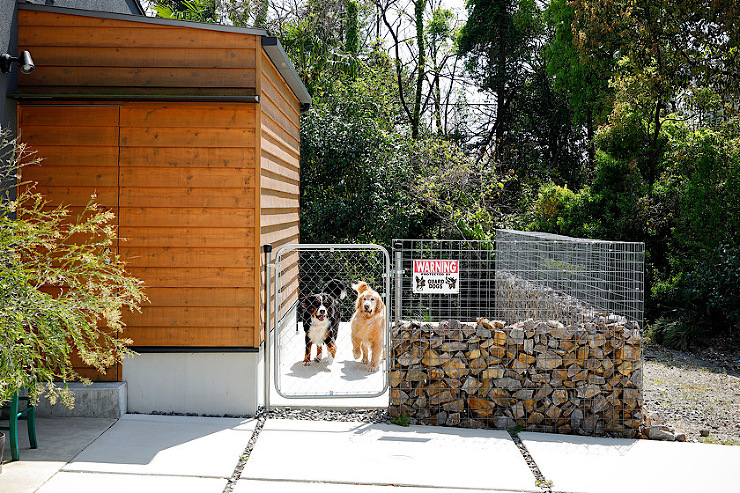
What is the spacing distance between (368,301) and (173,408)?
195cm

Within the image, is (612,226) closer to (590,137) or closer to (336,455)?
(590,137)

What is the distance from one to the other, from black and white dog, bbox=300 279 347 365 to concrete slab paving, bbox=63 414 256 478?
136 centimetres

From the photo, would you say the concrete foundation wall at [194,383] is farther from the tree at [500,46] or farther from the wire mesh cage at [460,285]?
the tree at [500,46]

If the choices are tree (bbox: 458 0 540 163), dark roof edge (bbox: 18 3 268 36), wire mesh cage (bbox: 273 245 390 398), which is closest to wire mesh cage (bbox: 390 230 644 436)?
Answer: wire mesh cage (bbox: 273 245 390 398)

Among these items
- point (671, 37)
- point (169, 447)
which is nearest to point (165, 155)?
point (169, 447)

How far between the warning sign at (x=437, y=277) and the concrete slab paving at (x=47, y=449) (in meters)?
2.71

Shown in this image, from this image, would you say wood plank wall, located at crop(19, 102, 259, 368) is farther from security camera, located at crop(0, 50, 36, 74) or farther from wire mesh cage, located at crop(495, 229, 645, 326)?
wire mesh cage, located at crop(495, 229, 645, 326)

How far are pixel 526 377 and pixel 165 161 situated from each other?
3458 millimetres

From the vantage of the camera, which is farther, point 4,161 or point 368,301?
point 368,301

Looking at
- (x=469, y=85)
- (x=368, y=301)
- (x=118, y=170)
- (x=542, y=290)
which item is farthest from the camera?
(x=469, y=85)

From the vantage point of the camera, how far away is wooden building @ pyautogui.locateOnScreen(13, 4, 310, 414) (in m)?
5.39

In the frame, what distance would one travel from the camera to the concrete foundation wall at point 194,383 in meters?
5.45

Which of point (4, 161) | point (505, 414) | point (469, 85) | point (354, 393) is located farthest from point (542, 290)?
point (469, 85)

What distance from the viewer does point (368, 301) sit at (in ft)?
20.1
